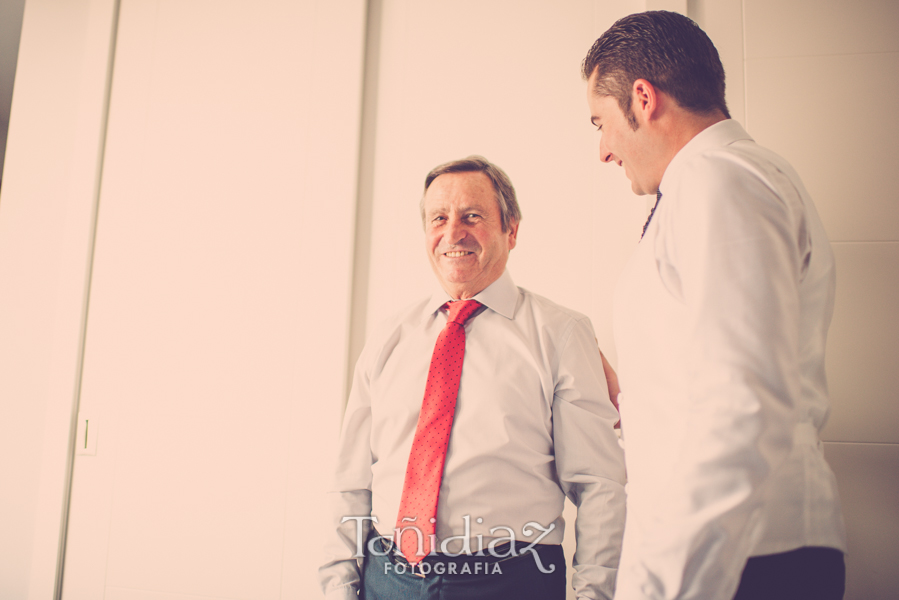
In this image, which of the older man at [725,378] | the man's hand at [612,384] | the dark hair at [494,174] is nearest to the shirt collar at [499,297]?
the dark hair at [494,174]

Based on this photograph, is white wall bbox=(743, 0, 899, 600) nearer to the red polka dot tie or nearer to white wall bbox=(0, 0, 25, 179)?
the red polka dot tie

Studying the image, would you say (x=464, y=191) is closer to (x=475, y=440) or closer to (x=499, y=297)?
(x=499, y=297)

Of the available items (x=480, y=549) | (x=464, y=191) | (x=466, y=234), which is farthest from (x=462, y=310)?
(x=480, y=549)

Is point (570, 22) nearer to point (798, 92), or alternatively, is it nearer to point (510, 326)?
point (798, 92)

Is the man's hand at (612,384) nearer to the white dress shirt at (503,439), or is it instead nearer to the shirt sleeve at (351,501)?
the white dress shirt at (503,439)

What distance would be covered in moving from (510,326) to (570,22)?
1.12 meters

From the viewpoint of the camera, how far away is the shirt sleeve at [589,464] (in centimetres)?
115

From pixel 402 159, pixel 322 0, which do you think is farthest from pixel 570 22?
pixel 322 0

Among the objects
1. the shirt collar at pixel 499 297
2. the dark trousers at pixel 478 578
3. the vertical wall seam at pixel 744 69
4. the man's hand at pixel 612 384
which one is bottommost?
the dark trousers at pixel 478 578

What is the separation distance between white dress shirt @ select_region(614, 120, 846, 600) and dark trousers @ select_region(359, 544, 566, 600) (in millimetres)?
434

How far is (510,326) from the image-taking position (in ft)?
4.40

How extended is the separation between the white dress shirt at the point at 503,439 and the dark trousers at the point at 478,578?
1.6 inches

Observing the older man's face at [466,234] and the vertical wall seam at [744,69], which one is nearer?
the older man's face at [466,234]

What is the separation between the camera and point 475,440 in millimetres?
1213
